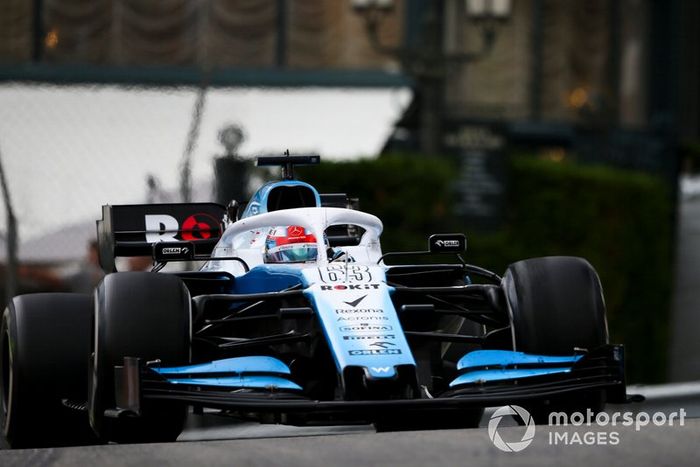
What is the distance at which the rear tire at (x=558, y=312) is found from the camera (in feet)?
27.0

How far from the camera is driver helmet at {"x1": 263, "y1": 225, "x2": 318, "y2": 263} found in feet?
28.6

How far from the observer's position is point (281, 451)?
607 centimetres

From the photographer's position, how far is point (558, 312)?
27.1 ft

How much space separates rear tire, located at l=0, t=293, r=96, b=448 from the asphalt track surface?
7.88 feet

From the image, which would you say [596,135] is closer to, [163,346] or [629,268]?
[629,268]

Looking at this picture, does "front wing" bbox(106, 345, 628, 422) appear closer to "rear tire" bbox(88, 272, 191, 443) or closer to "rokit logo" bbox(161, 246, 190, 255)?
"rear tire" bbox(88, 272, 191, 443)

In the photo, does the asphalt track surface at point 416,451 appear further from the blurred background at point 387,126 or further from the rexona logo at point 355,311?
the blurred background at point 387,126

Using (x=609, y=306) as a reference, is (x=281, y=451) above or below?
above

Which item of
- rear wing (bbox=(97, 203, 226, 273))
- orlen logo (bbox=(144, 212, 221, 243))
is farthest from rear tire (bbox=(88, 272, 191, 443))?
orlen logo (bbox=(144, 212, 221, 243))

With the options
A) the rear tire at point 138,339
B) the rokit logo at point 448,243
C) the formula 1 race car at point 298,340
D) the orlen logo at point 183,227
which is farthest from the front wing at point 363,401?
the orlen logo at point 183,227

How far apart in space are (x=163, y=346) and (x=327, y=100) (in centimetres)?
1241

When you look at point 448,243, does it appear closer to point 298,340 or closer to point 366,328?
point 298,340

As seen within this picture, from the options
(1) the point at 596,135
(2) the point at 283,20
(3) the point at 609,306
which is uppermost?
(2) the point at 283,20

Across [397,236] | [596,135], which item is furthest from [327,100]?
[596,135]
